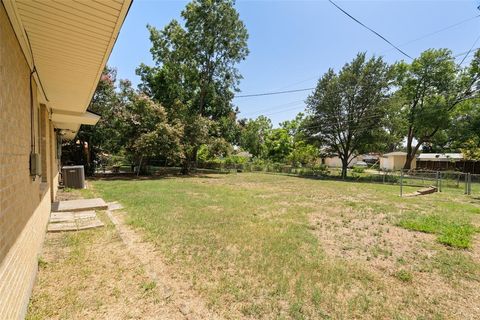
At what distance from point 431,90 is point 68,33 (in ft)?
115

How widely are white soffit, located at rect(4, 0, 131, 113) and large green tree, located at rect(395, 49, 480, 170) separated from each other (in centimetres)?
2859

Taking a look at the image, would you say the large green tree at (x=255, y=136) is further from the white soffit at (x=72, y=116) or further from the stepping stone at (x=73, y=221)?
the stepping stone at (x=73, y=221)

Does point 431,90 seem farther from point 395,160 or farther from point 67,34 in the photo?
point 67,34

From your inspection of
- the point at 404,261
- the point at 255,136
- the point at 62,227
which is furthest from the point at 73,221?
the point at 255,136

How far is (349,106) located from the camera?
22969 millimetres

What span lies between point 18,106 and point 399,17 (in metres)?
9.48

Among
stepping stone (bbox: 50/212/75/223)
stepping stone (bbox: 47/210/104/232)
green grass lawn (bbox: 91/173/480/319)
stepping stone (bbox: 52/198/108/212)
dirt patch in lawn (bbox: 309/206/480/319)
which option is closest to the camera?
green grass lawn (bbox: 91/173/480/319)

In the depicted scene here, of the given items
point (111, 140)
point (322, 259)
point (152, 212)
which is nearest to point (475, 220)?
point (322, 259)

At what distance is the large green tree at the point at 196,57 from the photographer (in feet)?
72.8

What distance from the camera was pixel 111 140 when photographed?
17078 millimetres

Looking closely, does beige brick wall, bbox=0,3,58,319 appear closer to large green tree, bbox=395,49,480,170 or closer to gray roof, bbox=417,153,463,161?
large green tree, bbox=395,49,480,170

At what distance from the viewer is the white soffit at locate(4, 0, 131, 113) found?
205 cm

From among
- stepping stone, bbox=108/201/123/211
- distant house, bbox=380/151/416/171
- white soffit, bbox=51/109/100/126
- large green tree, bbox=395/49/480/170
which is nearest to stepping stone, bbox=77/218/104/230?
stepping stone, bbox=108/201/123/211

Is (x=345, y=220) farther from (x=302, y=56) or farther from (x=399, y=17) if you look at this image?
(x=302, y=56)
